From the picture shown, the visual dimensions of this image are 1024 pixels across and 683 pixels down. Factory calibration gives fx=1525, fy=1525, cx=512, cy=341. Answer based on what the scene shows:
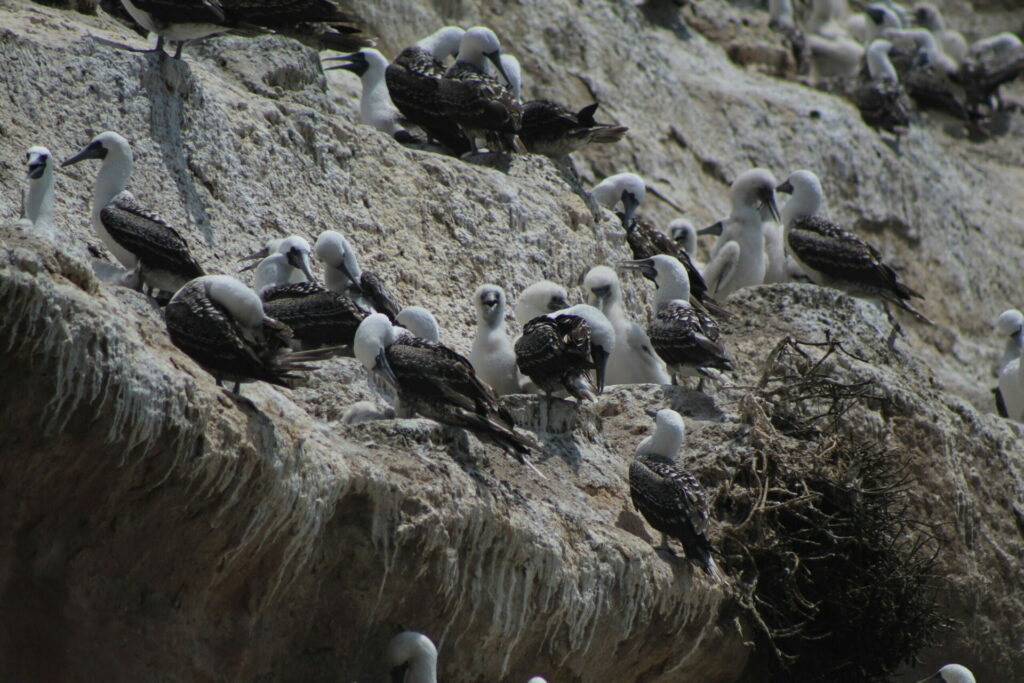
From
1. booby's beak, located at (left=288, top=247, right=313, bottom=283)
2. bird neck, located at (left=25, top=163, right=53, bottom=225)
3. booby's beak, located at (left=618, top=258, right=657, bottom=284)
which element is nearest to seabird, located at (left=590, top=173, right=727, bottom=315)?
booby's beak, located at (left=618, top=258, right=657, bottom=284)

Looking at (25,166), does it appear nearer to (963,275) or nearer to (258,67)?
(258,67)

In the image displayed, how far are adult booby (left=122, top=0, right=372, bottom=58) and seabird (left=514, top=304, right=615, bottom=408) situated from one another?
315 centimetres

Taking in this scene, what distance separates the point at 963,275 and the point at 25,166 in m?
14.1

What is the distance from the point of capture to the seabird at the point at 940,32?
2895 cm

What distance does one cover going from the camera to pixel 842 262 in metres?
14.2

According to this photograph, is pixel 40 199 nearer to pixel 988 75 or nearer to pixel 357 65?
pixel 357 65

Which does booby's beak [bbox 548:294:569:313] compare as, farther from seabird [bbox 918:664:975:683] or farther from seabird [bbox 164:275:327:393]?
seabird [bbox 918:664:975:683]

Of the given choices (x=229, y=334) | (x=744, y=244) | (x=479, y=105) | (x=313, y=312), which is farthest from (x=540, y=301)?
(x=229, y=334)

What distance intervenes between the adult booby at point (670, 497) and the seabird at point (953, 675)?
259cm

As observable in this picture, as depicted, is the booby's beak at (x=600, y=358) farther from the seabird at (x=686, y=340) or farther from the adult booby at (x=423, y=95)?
the adult booby at (x=423, y=95)

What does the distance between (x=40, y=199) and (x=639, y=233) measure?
6126mm

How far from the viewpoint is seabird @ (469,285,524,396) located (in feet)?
34.8

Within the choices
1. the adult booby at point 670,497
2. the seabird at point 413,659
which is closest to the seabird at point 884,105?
the adult booby at point 670,497

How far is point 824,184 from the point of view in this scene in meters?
19.5
